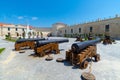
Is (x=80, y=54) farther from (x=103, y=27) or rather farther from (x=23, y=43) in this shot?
(x=103, y=27)

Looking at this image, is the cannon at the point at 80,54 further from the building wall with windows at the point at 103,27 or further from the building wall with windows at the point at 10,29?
the building wall with windows at the point at 10,29

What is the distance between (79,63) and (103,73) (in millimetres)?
1092

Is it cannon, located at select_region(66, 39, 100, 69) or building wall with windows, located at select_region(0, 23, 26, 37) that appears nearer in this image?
cannon, located at select_region(66, 39, 100, 69)

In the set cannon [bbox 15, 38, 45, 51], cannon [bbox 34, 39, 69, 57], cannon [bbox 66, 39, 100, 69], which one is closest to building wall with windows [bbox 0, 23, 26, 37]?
cannon [bbox 15, 38, 45, 51]

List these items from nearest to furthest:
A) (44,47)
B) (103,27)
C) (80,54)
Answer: (80,54) → (44,47) → (103,27)

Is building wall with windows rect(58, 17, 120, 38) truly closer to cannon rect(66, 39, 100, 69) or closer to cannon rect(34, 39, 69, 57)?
cannon rect(34, 39, 69, 57)

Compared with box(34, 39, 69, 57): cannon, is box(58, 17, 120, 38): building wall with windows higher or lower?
higher

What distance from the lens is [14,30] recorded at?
51.9m

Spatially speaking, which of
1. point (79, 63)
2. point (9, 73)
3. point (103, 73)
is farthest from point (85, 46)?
point (9, 73)

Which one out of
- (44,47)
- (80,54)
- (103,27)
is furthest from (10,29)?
(80,54)

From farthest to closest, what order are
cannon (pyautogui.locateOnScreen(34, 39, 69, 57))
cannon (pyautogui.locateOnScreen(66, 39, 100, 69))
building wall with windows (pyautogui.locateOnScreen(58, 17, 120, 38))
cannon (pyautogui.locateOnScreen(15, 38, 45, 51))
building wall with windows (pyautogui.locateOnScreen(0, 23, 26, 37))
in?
building wall with windows (pyautogui.locateOnScreen(0, 23, 26, 37)) < building wall with windows (pyautogui.locateOnScreen(58, 17, 120, 38)) < cannon (pyautogui.locateOnScreen(15, 38, 45, 51)) < cannon (pyautogui.locateOnScreen(34, 39, 69, 57)) < cannon (pyautogui.locateOnScreen(66, 39, 100, 69))

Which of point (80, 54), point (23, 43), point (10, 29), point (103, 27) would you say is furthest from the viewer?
point (10, 29)

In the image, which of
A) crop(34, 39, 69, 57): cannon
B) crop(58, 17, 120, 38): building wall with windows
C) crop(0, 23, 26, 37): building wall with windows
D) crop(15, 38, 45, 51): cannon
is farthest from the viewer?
crop(0, 23, 26, 37): building wall with windows

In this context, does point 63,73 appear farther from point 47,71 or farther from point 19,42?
point 19,42
